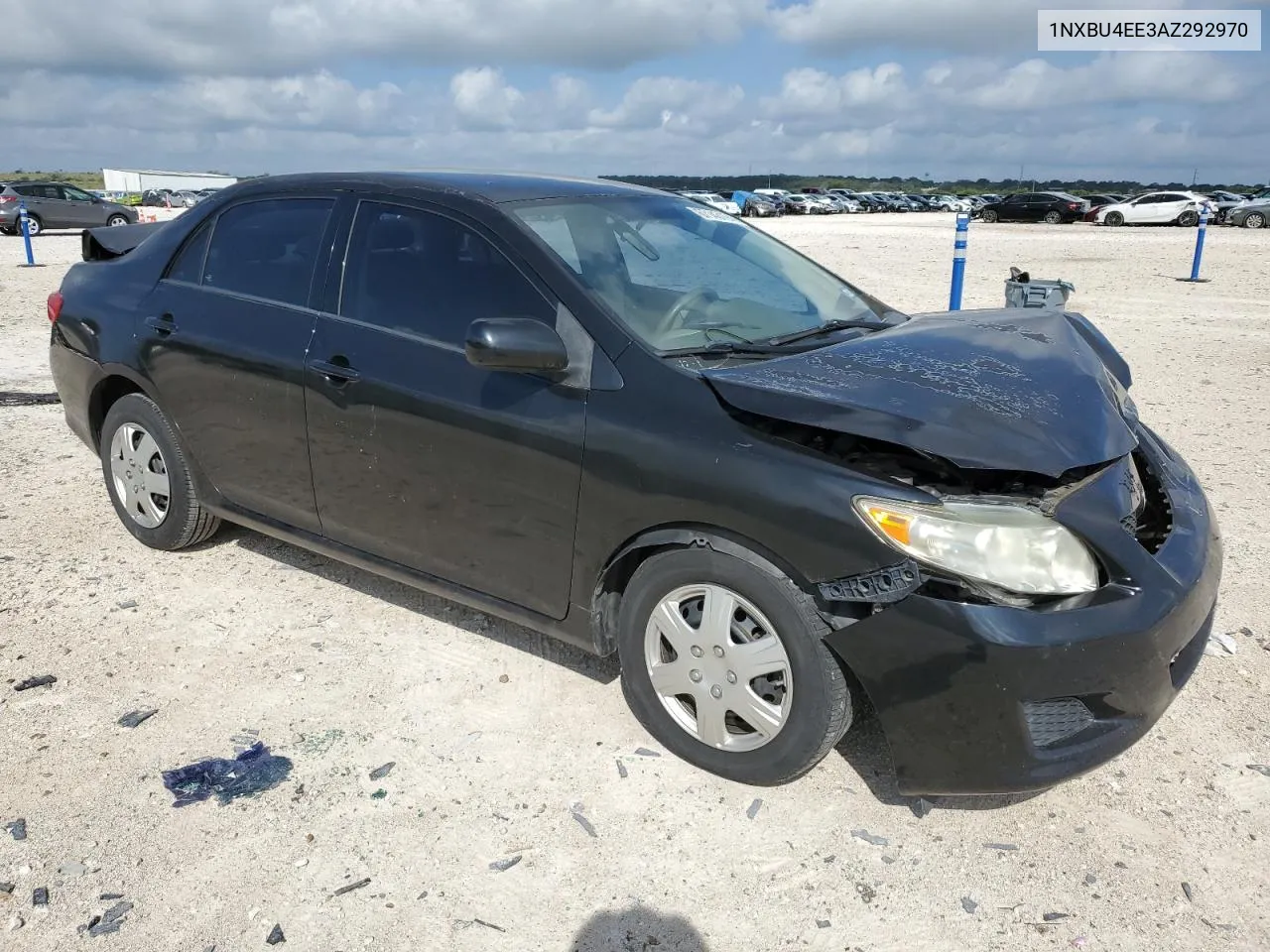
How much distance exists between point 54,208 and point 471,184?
Answer: 1231 inches

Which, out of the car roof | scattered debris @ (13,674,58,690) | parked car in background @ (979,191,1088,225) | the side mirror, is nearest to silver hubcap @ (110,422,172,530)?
scattered debris @ (13,674,58,690)

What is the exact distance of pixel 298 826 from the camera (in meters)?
2.79

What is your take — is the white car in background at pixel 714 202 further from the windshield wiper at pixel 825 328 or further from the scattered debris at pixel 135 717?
the scattered debris at pixel 135 717

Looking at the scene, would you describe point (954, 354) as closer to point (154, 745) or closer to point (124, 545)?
point (154, 745)

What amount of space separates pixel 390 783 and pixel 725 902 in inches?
43.0

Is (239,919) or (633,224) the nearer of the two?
(239,919)

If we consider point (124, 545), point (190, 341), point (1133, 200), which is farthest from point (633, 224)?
point (1133, 200)

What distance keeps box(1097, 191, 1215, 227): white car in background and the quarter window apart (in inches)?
1588

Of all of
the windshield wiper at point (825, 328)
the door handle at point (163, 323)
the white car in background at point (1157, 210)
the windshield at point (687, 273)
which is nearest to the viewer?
the windshield at point (687, 273)

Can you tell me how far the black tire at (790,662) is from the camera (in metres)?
2.65

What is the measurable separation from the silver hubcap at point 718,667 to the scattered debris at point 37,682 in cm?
221

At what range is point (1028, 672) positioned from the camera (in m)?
2.43

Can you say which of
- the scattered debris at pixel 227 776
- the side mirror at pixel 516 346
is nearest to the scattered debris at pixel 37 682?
the scattered debris at pixel 227 776

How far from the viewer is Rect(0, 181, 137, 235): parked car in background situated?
28.9m
